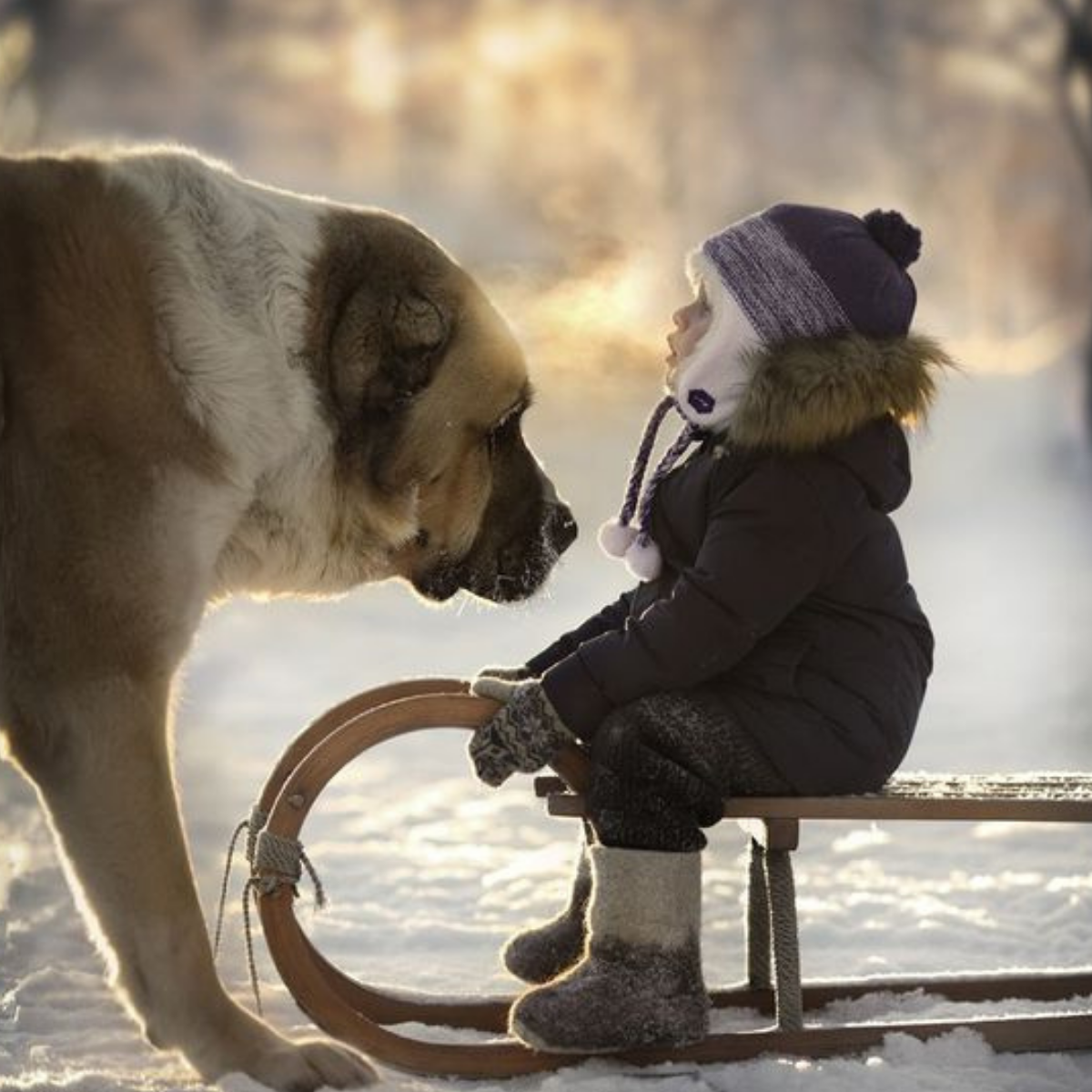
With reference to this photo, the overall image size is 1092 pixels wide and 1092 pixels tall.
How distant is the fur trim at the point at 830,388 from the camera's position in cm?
308

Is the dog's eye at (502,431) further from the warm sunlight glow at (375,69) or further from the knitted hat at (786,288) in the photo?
the warm sunlight glow at (375,69)

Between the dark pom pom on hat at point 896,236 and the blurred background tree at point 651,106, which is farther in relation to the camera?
the blurred background tree at point 651,106

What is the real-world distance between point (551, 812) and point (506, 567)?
51 cm

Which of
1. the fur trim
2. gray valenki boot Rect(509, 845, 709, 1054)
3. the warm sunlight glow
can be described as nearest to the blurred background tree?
the warm sunlight glow

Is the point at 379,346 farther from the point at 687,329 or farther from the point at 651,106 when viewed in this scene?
the point at 651,106

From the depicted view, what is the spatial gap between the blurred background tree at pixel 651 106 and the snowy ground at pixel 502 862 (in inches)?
129

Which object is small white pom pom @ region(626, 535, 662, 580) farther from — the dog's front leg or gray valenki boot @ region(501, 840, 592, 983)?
the dog's front leg

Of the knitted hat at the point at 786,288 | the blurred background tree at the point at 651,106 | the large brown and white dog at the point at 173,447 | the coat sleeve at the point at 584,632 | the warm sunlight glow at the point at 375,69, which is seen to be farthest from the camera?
the warm sunlight glow at the point at 375,69

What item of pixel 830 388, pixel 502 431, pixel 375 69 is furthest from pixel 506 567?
pixel 375 69

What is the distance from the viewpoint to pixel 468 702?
124 inches

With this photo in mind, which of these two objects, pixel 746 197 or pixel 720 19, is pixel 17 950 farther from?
pixel 720 19

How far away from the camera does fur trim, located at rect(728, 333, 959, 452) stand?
308cm

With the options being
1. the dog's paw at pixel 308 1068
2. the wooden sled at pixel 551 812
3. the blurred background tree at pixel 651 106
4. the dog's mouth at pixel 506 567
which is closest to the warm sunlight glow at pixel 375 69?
the blurred background tree at pixel 651 106

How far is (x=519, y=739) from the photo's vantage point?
3076 millimetres
